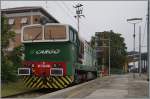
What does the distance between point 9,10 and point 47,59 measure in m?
55.5

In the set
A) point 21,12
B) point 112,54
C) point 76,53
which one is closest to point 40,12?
point 21,12

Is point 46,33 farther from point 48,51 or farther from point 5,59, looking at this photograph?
point 5,59

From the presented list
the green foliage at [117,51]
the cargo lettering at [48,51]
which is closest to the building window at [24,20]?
the green foliage at [117,51]

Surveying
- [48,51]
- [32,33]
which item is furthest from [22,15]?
[48,51]

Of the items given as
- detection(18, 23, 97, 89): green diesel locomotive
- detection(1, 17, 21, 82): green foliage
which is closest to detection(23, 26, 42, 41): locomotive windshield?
detection(18, 23, 97, 89): green diesel locomotive

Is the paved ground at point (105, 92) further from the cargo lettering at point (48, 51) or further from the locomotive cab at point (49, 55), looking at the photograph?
the cargo lettering at point (48, 51)

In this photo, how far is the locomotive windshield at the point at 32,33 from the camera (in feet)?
68.9

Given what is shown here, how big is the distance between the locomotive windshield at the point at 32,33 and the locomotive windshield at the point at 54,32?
0.37 meters

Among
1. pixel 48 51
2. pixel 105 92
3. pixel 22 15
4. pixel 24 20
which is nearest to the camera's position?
pixel 105 92

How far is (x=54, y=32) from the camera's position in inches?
824

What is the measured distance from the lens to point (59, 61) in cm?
2034

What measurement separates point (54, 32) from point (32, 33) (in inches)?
48.2

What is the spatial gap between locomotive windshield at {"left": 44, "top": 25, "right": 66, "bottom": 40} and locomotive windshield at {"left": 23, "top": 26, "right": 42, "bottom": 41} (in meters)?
0.37

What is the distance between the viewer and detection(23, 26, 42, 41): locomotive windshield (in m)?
21.0
